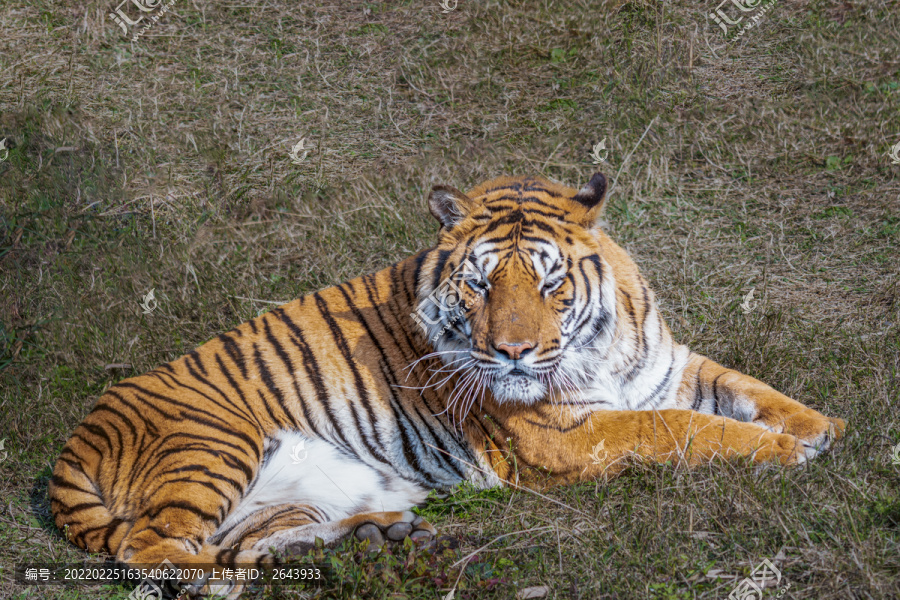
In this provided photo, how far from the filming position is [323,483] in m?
3.90

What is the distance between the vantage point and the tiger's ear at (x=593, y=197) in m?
3.79

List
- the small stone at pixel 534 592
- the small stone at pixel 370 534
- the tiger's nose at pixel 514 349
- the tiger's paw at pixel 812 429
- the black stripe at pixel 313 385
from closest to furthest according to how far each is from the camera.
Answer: the small stone at pixel 534 592 < the small stone at pixel 370 534 < the tiger's nose at pixel 514 349 < the tiger's paw at pixel 812 429 < the black stripe at pixel 313 385

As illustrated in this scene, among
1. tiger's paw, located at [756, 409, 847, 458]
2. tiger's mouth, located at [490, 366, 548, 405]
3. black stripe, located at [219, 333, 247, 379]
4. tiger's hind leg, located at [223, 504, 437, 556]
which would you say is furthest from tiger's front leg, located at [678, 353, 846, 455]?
black stripe, located at [219, 333, 247, 379]

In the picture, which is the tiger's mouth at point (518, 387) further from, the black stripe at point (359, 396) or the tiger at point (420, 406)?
the black stripe at point (359, 396)

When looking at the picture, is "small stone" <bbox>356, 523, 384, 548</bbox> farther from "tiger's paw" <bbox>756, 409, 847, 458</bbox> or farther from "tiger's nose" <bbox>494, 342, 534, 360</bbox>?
"tiger's paw" <bbox>756, 409, 847, 458</bbox>

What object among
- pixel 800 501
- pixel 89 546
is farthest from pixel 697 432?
pixel 89 546

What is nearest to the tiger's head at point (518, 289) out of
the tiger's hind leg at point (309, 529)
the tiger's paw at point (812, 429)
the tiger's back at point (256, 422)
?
the tiger's back at point (256, 422)

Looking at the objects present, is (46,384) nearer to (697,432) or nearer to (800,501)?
(697,432)

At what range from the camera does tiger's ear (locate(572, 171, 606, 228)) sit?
379cm

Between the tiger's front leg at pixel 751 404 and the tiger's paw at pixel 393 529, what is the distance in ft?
5.06

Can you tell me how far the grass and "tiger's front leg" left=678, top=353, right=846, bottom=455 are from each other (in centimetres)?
14

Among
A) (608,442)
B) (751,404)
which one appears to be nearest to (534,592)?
(608,442)

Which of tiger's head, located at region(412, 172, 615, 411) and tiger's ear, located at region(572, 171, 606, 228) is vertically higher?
tiger's ear, located at region(572, 171, 606, 228)

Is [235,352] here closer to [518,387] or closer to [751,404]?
[518,387]
